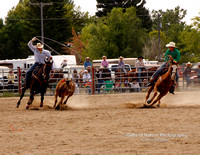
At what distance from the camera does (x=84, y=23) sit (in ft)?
211

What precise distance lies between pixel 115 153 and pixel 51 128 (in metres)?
2.79

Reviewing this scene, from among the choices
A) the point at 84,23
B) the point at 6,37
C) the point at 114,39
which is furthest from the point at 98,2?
the point at 114,39

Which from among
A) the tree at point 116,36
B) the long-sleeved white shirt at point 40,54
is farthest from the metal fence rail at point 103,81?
the tree at point 116,36

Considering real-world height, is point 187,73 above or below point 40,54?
below

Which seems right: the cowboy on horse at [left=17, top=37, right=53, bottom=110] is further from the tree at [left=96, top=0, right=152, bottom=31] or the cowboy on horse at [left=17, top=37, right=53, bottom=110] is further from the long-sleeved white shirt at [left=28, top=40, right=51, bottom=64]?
the tree at [left=96, top=0, right=152, bottom=31]

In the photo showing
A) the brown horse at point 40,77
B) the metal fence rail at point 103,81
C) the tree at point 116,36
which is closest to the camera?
the brown horse at point 40,77

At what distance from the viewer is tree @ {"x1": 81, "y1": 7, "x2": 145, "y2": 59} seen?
4291cm

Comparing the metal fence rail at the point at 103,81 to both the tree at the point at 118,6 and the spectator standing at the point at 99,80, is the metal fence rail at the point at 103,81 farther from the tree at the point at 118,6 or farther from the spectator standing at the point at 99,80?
the tree at the point at 118,6

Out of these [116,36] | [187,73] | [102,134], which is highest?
[116,36]

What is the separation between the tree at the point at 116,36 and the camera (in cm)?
4291

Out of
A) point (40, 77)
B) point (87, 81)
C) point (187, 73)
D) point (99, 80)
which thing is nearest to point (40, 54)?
point (40, 77)

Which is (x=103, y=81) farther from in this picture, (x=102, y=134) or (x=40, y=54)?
(x=102, y=134)

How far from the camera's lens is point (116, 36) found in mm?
43562

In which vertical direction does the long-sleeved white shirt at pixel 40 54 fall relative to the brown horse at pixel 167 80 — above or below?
above
